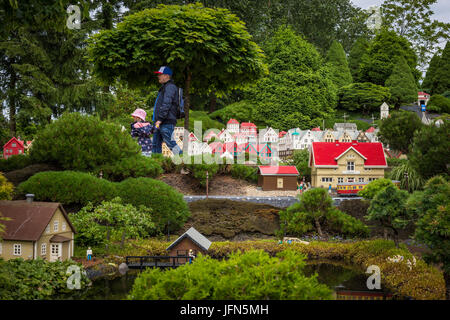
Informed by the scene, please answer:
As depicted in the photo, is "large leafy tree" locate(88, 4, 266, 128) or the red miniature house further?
the red miniature house

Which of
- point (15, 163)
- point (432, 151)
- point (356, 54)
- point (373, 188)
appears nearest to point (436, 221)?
point (432, 151)

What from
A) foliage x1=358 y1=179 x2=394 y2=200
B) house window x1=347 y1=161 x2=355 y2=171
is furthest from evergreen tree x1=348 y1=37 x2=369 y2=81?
foliage x1=358 y1=179 x2=394 y2=200

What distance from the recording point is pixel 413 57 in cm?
3816

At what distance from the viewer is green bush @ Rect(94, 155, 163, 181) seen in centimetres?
1183

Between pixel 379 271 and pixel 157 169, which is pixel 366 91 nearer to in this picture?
pixel 157 169

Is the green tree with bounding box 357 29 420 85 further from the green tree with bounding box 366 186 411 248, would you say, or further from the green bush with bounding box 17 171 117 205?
the green bush with bounding box 17 171 117 205

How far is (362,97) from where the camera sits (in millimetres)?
28844

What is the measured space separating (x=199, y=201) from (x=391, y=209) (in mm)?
5261

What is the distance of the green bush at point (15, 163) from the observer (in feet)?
39.5

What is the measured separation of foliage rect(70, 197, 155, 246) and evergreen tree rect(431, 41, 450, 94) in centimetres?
3545

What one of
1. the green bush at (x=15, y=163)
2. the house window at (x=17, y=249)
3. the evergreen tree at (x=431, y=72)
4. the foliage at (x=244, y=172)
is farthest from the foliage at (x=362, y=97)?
the house window at (x=17, y=249)

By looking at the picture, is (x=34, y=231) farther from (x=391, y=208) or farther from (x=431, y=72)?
(x=431, y=72)

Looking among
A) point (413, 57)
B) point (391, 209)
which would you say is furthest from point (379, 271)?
point (413, 57)

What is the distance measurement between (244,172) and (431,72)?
31.2 meters
